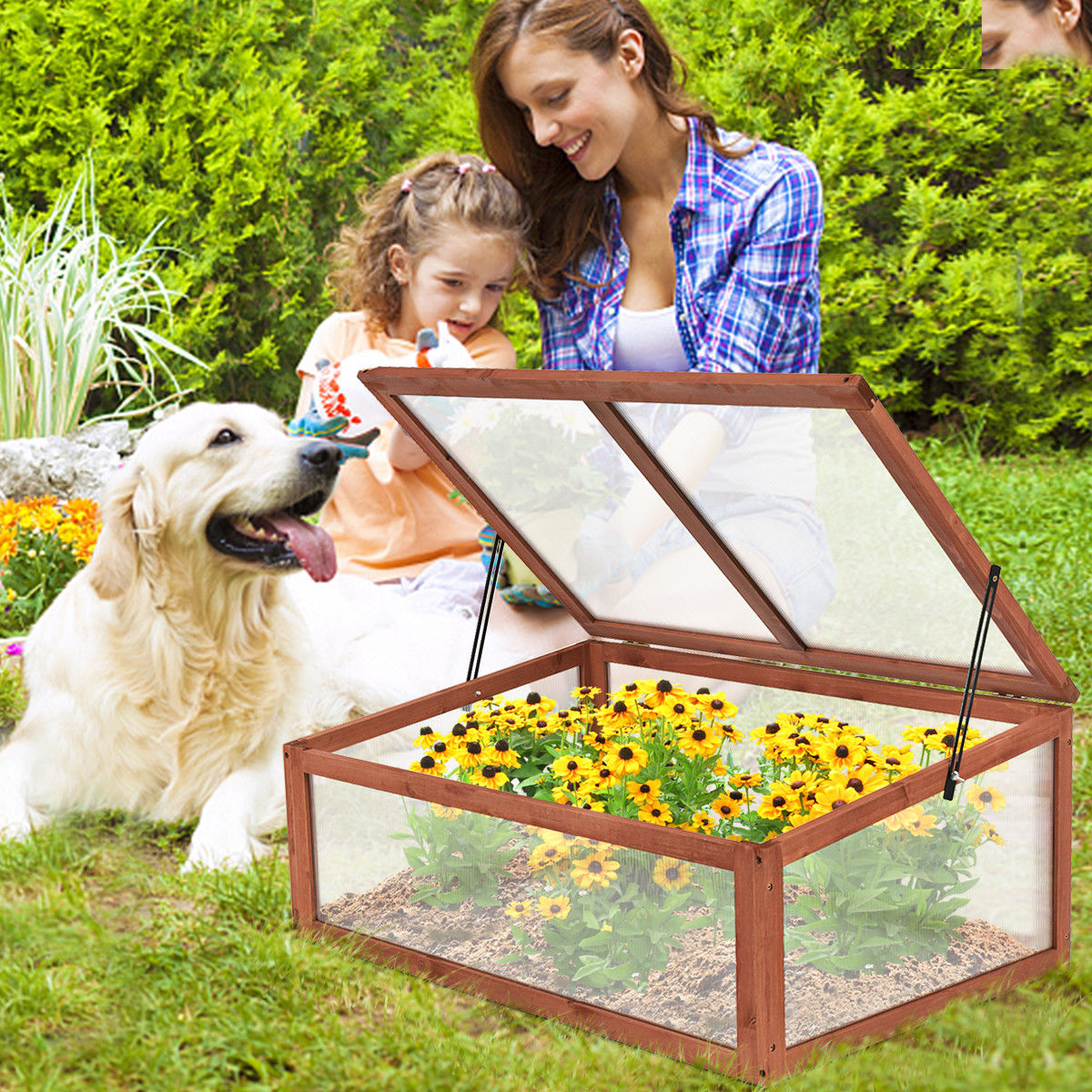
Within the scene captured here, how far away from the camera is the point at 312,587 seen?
3.18 metres

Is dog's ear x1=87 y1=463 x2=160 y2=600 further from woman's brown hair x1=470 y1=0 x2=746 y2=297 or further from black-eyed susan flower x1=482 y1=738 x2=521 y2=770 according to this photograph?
woman's brown hair x1=470 y1=0 x2=746 y2=297

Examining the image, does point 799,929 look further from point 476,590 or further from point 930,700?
point 476,590

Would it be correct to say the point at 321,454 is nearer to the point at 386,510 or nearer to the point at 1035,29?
the point at 386,510

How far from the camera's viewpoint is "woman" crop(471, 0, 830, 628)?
2.91 meters

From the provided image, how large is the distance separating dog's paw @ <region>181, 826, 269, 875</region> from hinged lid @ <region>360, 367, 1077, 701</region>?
2.77 feet

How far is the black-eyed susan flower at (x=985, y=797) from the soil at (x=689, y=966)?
17 cm

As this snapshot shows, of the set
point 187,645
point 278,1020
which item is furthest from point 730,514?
point 187,645

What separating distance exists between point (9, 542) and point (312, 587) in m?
1.20

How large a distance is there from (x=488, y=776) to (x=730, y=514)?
0.58 m

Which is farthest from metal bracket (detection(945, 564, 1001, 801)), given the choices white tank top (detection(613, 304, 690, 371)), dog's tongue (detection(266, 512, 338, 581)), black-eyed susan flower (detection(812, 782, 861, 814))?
white tank top (detection(613, 304, 690, 371))

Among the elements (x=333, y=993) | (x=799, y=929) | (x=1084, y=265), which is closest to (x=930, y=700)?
(x=799, y=929)

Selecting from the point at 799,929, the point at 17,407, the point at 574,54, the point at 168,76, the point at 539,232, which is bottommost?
the point at 799,929

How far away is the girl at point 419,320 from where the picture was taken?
3252mm

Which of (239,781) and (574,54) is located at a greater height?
(574,54)
